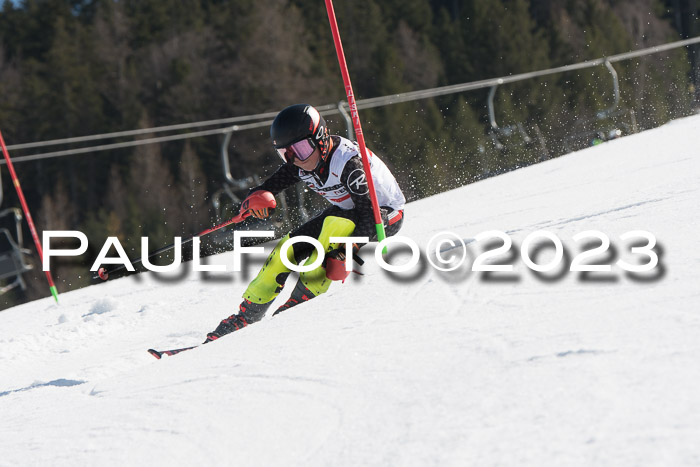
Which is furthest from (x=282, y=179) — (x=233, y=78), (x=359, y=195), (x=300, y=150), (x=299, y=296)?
(x=233, y=78)

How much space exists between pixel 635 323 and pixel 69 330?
3869mm

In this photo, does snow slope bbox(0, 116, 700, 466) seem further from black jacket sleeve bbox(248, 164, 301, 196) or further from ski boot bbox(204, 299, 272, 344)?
black jacket sleeve bbox(248, 164, 301, 196)

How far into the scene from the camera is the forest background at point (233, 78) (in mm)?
32719

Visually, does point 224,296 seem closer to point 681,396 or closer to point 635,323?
point 635,323

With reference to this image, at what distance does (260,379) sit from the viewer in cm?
246

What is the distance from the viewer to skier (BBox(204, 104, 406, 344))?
3854 millimetres

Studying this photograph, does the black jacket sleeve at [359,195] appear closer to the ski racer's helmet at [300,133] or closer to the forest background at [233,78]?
the ski racer's helmet at [300,133]

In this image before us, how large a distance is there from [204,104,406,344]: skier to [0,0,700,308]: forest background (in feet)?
74.1

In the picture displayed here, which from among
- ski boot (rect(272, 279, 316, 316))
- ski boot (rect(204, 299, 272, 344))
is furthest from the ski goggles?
ski boot (rect(204, 299, 272, 344))

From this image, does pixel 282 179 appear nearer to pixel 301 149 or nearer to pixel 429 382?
pixel 301 149

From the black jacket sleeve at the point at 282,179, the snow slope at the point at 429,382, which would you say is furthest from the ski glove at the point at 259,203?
the snow slope at the point at 429,382

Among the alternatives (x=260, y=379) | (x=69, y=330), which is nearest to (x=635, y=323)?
(x=260, y=379)

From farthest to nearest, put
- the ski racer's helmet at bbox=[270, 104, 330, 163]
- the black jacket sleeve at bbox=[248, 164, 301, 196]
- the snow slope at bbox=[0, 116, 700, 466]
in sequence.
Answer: the black jacket sleeve at bbox=[248, 164, 301, 196], the ski racer's helmet at bbox=[270, 104, 330, 163], the snow slope at bbox=[0, 116, 700, 466]

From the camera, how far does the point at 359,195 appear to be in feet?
12.8
